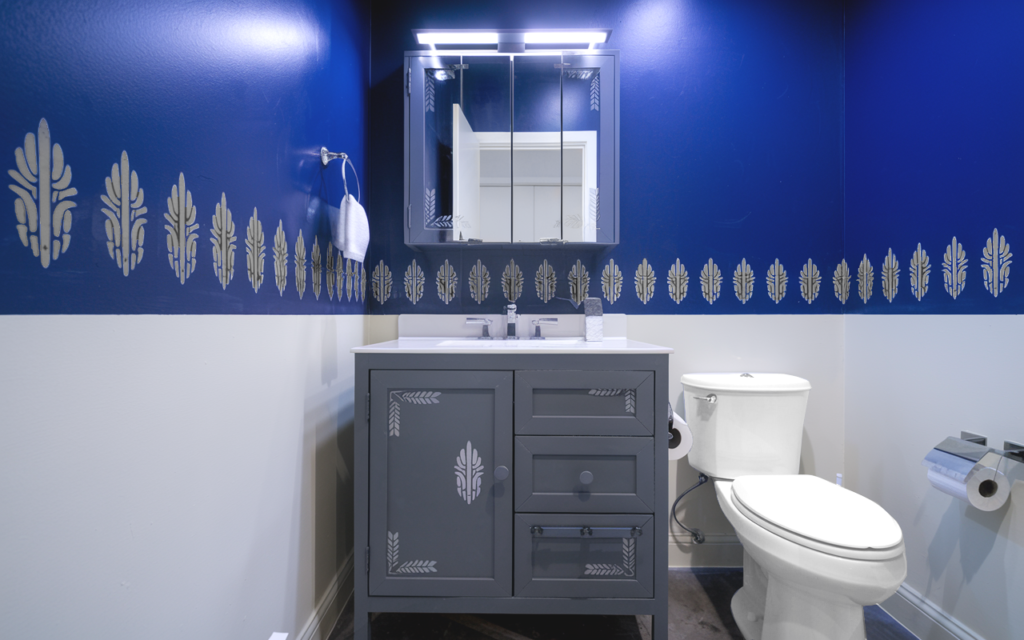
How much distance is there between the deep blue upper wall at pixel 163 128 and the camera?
0.51 meters

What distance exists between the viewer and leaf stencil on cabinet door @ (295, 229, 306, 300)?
1.19 m

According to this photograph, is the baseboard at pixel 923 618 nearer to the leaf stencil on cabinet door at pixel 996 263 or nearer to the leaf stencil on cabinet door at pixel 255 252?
the leaf stencil on cabinet door at pixel 996 263

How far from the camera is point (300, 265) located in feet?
3.96

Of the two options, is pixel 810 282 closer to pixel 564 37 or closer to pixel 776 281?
pixel 776 281

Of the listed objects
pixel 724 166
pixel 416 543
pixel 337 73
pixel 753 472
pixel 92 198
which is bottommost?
pixel 416 543

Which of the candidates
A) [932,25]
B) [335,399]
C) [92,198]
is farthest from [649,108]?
[92,198]

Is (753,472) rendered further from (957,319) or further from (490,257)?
(490,257)

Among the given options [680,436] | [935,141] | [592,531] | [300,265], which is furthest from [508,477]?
[935,141]

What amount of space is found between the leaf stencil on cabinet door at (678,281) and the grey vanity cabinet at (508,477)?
0.67 meters

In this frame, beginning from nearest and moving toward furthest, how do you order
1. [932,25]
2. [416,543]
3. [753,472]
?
A: [416,543] < [932,25] < [753,472]

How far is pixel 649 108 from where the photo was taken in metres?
1.81

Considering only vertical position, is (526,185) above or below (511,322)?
above

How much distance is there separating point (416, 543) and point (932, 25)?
2.26 m

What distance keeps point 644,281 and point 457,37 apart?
120 cm
